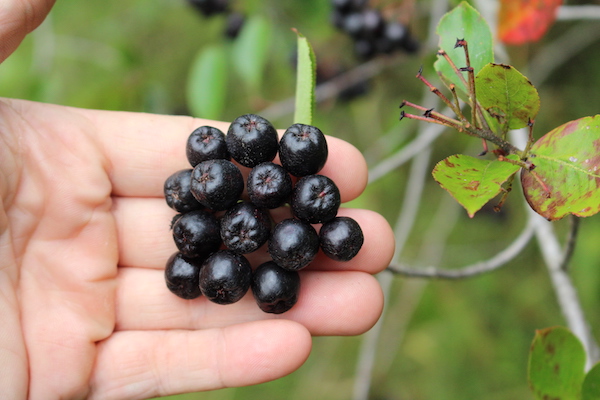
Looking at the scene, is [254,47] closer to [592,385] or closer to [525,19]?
[525,19]

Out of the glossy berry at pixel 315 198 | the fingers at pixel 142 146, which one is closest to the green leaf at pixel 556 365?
the glossy berry at pixel 315 198

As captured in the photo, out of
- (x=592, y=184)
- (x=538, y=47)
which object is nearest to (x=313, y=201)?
(x=592, y=184)

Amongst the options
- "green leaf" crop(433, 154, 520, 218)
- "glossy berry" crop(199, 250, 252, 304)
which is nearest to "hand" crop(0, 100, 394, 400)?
"glossy berry" crop(199, 250, 252, 304)

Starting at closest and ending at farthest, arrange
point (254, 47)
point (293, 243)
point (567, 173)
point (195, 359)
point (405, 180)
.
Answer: point (567, 173)
point (293, 243)
point (195, 359)
point (254, 47)
point (405, 180)

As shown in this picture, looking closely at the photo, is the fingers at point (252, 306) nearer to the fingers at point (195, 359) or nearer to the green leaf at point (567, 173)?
the fingers at point (195, 359)

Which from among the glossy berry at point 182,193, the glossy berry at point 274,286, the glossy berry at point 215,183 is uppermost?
the glossy berry at point 215,183

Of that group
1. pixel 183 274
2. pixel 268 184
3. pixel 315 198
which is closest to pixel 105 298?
pixel 183 274
